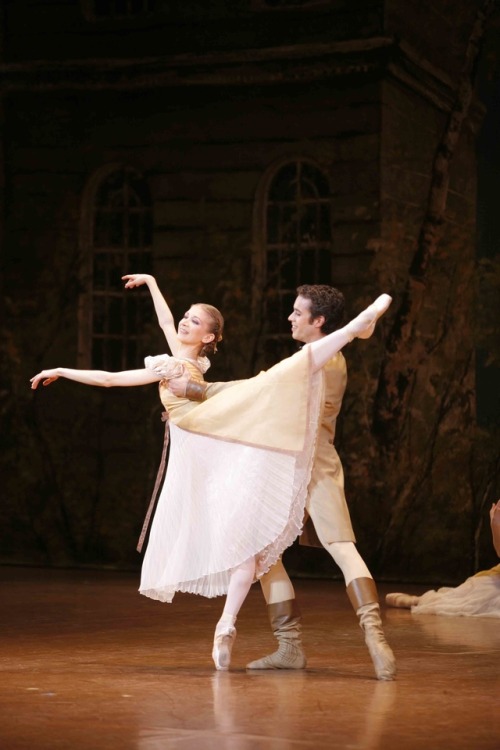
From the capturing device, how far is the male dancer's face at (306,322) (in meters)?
4.71

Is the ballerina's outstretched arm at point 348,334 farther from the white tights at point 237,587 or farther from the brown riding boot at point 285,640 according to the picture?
the brown riding boot at point 285,640

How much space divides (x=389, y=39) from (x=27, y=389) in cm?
343

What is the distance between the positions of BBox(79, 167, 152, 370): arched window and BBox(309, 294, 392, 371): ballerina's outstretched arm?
5.10m

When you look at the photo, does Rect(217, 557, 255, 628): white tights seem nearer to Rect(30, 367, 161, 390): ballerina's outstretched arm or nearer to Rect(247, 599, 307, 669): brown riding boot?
Rect(247, 599, 307, 669): brown riding boot

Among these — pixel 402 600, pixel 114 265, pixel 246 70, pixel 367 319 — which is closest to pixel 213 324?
pixel 367 319

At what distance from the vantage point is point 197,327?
4938 millimetres

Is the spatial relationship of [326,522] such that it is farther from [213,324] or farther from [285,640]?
[213,324]

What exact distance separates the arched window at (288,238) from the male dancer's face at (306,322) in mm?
4289

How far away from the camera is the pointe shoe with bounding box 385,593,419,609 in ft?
23.5

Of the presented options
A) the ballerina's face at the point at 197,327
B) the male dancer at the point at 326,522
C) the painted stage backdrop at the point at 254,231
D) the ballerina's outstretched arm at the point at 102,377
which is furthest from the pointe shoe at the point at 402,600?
the ballerina's outstretched arm at the point at 102,377

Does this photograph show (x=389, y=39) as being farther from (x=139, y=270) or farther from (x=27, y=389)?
(x=27, y=389)

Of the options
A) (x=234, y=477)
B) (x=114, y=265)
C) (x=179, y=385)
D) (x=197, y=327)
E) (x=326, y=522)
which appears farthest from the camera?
(x=114, y=265)

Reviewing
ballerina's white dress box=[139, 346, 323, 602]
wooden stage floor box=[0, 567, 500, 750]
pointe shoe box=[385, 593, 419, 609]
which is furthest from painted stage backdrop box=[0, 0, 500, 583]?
ballerina's white dress box=[139, 346, 323, 602]

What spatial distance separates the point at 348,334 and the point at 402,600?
3089 millimetres
